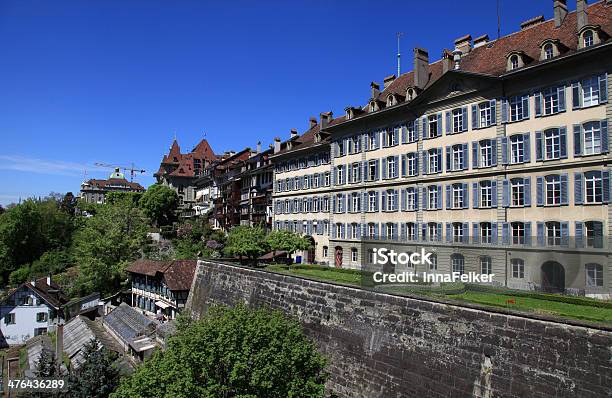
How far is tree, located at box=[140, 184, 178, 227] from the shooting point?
77.9 metres

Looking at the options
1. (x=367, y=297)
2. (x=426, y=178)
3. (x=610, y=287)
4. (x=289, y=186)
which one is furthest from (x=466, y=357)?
(x=289, y=186)

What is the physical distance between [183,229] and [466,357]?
59.9 meters

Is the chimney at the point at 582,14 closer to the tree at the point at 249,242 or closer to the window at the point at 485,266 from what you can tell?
the window at the point at 485,266

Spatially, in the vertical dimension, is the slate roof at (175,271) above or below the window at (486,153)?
below

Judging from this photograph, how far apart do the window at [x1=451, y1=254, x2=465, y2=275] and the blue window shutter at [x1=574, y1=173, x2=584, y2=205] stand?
12565mm

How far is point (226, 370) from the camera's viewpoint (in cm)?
1515

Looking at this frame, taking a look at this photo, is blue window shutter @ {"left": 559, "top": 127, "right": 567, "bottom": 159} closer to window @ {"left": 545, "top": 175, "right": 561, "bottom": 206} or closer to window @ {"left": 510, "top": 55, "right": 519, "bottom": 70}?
window @ {"left": 545, "top": 175, "right": 561, "bottom": 206}

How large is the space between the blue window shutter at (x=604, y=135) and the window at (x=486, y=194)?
723 cm

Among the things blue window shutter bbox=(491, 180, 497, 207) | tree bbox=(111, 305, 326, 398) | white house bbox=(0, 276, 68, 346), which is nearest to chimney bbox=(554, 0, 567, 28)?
blue window shutter bbox=(491, 180, 497, 207)

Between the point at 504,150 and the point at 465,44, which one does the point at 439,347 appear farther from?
the point at 465,44

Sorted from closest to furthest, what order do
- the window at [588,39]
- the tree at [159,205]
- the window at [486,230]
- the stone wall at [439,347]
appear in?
the stone wall at [439,347] → the window at [588,39] → the window at [486,230] → the tree at [159,205]

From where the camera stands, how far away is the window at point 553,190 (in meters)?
27.2

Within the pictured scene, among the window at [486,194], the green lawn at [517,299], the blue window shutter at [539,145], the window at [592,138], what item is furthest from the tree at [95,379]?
the window at [592,138]

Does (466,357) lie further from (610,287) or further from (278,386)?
(610,287)
